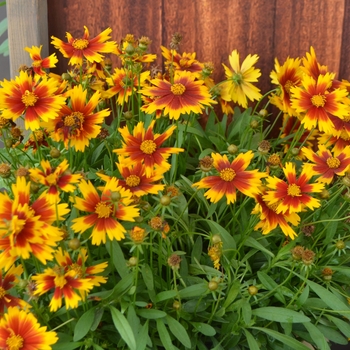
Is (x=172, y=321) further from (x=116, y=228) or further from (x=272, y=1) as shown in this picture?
(x=272, y=1)

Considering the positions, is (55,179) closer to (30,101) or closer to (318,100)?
(30,101)

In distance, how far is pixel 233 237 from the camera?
86 cm

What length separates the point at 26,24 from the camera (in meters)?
1.07

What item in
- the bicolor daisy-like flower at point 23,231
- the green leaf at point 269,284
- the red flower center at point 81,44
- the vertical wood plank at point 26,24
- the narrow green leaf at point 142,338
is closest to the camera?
the bicolor daisy-like flower at point 23,231

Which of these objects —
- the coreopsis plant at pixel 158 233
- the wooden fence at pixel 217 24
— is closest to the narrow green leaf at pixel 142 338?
the coreopsis plant at pixel 158 233

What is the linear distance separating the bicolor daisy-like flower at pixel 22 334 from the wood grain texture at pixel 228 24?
2.33 ft

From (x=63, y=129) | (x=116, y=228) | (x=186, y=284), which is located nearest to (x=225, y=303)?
(x=186, y=284)

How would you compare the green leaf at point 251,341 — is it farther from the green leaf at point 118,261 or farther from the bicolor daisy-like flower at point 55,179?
the bicolor daisy-like flower at point 55,179

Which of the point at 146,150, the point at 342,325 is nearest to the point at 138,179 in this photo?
the point at 146,150

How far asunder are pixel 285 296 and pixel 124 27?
0.67 metres

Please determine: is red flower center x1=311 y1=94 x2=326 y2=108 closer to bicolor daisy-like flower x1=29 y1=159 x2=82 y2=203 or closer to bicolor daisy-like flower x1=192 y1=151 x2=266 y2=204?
bicolor daisy-like flower x1=192 y1=151 x2=266 y2=204

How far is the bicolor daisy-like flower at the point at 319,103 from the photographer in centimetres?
83

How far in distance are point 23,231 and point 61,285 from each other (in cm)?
8

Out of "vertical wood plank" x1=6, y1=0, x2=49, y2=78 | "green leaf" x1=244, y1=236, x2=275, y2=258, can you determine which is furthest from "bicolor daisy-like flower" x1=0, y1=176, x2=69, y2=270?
"vertical wood plank" x1=6, y1=0, x2=49, y2=78
